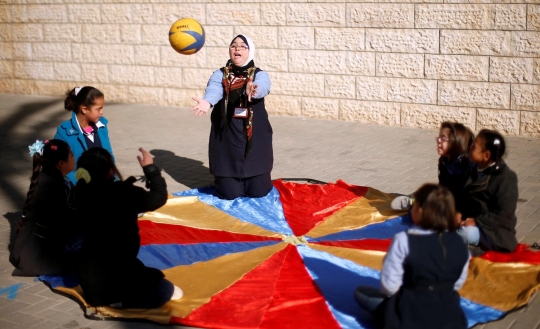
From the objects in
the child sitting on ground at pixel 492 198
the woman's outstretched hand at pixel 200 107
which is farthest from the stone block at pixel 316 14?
the child sitting on ground at pixel 492 198

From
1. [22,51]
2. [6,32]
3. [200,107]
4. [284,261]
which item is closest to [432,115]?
[200,107]

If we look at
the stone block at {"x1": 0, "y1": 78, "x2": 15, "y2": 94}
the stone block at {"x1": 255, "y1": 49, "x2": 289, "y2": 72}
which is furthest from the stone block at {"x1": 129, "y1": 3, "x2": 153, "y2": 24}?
the stone block at {"x1": 0, "y1": 78, "x2": 15, "y2": 94}

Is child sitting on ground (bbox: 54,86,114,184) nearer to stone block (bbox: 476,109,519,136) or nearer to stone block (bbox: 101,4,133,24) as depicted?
stone block (bbox: 476,109,519,136)

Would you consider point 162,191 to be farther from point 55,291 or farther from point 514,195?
point 514,195

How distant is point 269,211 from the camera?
7.13 metres

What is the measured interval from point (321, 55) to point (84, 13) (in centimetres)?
503

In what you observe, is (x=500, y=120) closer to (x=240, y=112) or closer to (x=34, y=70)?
(x=240, y=112)

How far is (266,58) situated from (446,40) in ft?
9.98

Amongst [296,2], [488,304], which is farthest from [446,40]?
[488,304]

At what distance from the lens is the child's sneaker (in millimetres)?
6895

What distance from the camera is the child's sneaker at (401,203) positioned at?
6.89m

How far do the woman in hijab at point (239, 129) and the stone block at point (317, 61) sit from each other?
14.1ft

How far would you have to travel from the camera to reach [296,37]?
11.8 m

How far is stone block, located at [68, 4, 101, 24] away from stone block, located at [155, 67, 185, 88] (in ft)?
5.48
